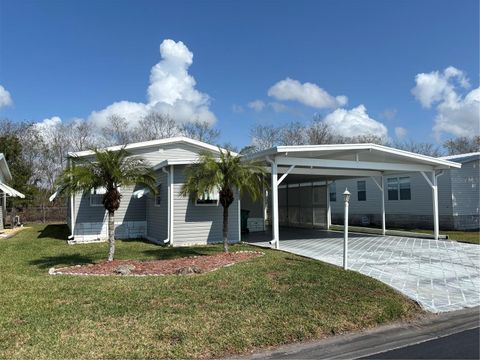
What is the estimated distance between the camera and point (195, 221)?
13750 millimetres

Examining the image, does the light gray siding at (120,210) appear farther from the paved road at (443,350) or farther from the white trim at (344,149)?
the paved road at (443,350)

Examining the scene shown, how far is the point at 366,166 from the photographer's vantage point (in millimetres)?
14281

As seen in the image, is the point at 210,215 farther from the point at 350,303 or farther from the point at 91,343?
the point at 91,343

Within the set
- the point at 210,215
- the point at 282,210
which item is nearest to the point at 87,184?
the point at 210,215

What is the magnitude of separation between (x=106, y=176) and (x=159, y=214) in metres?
5.66

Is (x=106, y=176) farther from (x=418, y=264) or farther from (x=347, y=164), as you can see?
(x=347, y=164)

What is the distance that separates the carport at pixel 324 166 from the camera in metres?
12.4

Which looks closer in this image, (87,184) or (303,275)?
(303,275)

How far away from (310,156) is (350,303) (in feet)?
27.6

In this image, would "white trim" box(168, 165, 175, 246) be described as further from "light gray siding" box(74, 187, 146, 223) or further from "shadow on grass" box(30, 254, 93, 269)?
"shadow on grass" box(30, 254, 93, 269)

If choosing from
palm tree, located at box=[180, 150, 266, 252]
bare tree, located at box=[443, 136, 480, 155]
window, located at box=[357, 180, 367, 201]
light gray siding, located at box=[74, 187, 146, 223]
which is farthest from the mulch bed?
bare tree, located at box=[443, 136, 480, 155]

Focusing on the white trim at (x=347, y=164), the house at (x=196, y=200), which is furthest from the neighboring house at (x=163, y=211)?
the white trim at (x=347, y=164)

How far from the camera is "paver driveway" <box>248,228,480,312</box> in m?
7.06

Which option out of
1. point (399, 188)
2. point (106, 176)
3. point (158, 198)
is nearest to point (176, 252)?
point (106, 176)
